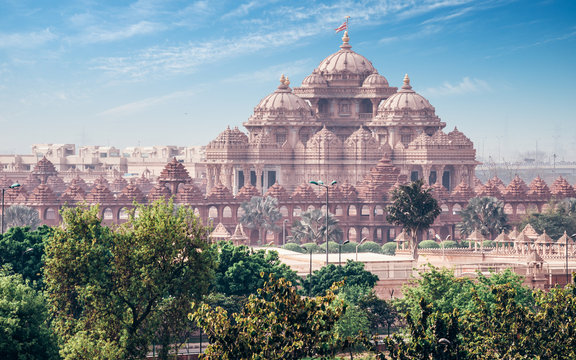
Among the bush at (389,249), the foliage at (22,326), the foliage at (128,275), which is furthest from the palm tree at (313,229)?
the foliage at (22,326)

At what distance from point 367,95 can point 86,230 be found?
435 ft

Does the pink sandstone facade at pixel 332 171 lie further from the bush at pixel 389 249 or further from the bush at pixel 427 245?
the bush at pixel 427 245

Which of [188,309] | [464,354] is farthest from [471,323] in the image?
[188,309]

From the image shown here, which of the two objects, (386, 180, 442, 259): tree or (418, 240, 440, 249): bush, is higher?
(386, 180, 442, 259): tree

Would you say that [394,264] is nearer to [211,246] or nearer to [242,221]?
[211,246]

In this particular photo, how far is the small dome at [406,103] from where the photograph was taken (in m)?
191

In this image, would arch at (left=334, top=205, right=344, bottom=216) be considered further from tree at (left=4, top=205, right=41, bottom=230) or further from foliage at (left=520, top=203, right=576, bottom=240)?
tree at (left=4, top=205, right=41, bottom=230)

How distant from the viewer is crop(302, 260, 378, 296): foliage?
292 feet

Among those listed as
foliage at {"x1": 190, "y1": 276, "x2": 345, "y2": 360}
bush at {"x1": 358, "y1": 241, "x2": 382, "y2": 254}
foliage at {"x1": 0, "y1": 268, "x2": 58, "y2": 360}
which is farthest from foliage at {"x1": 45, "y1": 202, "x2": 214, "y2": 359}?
bush at {"x1": 358, "y1": 241, "x2": 382, "y2": 254}

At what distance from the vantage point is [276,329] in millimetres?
56094

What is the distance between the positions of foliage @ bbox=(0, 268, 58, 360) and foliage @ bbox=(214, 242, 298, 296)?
19769 millimetres

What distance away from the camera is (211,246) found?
76.4 m

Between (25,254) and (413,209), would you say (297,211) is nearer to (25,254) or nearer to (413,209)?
(413,209)

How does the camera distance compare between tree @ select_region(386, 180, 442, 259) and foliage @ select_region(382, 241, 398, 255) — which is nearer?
tree @ select_region(386, 180, 442, 259)
